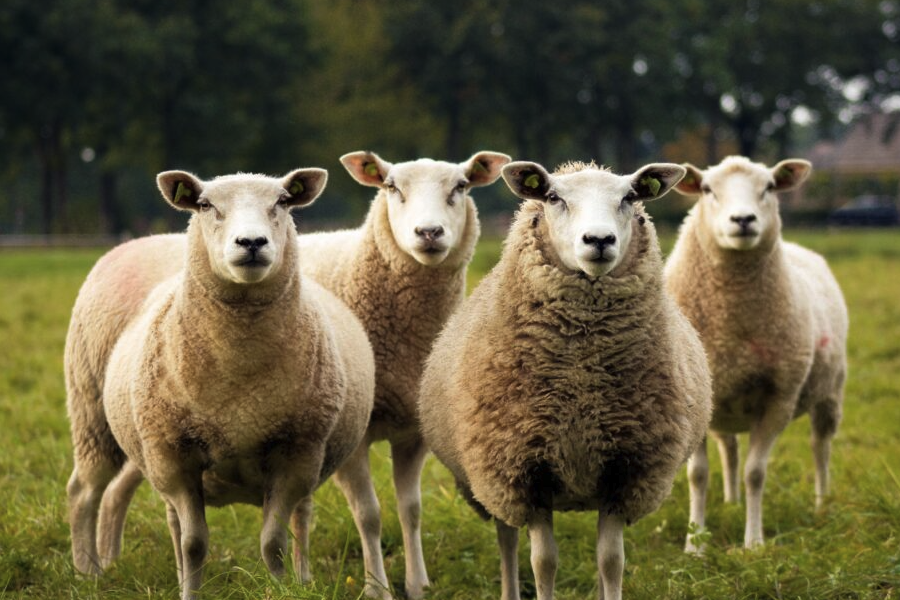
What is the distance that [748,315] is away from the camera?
625 centimetres

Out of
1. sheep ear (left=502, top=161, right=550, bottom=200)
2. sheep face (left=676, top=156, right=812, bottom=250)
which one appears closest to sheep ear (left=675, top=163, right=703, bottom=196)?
sheep face (left=676, top=156, right=812, bottom=250)

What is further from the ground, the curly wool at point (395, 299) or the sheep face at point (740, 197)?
the sheep face at point (740, 197)

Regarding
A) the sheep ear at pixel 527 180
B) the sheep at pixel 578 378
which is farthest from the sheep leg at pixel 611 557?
the sheep ear at pixel 527 180

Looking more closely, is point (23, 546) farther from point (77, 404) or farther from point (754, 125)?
point (754, 125)

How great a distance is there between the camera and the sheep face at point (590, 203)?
4.04 meters

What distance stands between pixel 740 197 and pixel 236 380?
318 cm

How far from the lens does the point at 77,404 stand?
5578mm

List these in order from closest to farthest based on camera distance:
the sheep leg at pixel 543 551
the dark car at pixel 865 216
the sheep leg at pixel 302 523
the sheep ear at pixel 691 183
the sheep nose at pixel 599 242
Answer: the sheep nose at pixel 599 242 → the sheep leg at pixel 543 551 → the sheep leg at pixel 302 523 → the sheep ear at pixel 691 183 → the dark car at pixel 865 216

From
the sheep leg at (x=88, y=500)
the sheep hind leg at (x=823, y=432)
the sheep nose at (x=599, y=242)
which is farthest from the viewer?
the sheep hind leg at (x=823, y=432)

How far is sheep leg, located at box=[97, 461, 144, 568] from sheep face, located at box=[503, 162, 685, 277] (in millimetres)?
2471

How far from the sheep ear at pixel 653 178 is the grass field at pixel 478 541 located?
160 centimetres

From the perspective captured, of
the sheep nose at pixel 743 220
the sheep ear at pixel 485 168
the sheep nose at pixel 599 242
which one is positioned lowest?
the sheep nose at pixel 743 220

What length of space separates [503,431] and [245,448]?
981mm

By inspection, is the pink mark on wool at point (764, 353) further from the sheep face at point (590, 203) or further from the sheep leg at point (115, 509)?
the sheep leg at point (115, 509)
